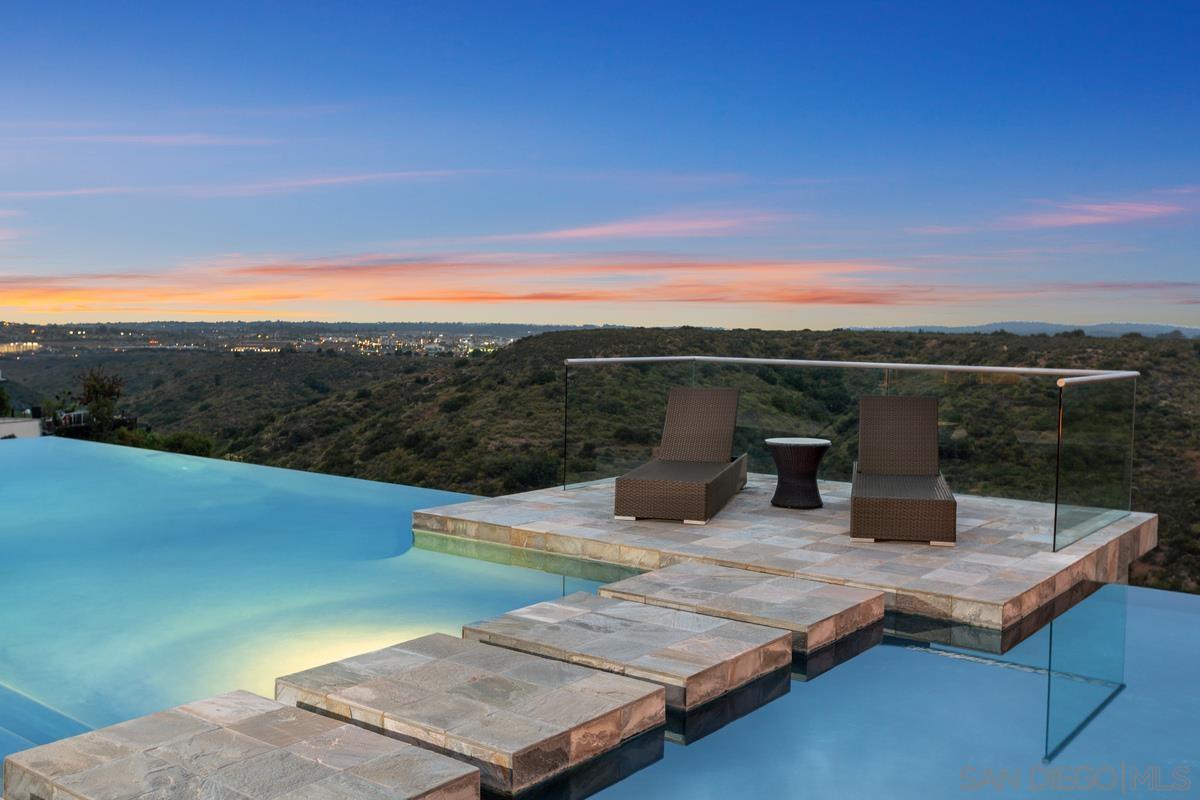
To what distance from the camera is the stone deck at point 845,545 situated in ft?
16.9

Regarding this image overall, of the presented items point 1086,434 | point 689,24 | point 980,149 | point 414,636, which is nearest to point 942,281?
A: point 980,149

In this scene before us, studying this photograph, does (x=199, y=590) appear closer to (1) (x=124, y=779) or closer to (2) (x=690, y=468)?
(1) (x=124, y=779)

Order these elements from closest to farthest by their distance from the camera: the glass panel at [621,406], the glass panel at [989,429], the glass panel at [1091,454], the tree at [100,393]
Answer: the glass panel at [1091,454], the glass panel at [989,429], the glass panel at [621,406], the tree at [100,393]

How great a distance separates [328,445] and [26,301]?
20.7ft

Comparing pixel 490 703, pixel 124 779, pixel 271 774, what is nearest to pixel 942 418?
pixel 490 703

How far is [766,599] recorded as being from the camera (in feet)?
16.2

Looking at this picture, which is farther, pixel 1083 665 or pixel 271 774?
pixel 1083 665

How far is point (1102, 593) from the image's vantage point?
5746mm

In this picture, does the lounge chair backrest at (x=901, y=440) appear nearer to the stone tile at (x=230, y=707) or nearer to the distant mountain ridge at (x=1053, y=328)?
the stone tile at (x=230, y=707)

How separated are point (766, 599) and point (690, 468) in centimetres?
256

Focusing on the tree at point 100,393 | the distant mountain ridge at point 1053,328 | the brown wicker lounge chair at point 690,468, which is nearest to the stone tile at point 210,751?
the brown wicker lounge chair at point 690,468

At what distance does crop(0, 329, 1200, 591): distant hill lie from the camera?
718 cm

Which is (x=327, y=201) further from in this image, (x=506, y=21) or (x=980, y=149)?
(x=980, y=149)

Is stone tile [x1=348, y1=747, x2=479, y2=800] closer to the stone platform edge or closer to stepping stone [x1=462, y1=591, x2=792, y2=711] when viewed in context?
stepping stone [x1=462, y1=591, x2=792, y2=711]
